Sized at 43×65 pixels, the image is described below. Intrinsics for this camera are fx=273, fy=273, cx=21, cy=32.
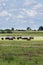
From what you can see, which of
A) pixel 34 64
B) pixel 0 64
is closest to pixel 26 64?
pixel 34 64

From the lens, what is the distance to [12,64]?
2511 cm

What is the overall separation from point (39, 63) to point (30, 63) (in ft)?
2.97

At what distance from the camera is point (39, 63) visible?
25906 mm

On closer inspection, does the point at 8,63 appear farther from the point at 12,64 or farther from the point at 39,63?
the point at 39,63

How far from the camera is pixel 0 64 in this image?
25.0m

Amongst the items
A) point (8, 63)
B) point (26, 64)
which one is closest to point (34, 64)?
point (26, 64)

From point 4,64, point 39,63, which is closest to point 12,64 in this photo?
point 4,64

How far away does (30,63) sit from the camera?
26234 millimetres

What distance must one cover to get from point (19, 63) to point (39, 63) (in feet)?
6.23

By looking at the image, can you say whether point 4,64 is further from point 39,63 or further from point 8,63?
point 39,63

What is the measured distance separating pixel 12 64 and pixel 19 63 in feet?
3.43

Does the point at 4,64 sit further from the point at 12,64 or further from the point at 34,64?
the point at 34,64

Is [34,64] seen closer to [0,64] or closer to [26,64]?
[26,64]

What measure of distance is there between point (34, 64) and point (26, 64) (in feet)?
2.44
